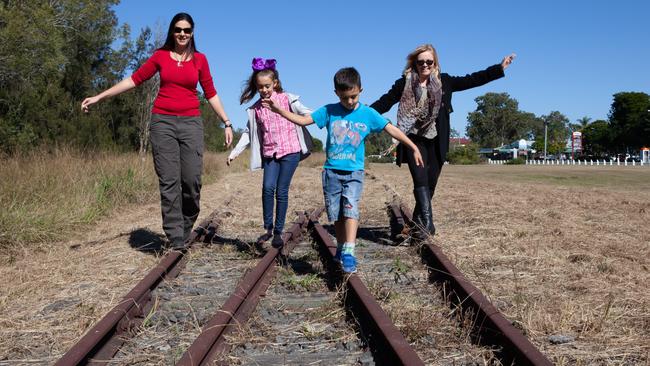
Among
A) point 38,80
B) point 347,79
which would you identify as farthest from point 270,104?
point 38,80

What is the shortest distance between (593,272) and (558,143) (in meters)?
136

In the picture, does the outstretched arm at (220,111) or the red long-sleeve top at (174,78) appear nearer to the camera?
the red long-sleeve top at (174,78)

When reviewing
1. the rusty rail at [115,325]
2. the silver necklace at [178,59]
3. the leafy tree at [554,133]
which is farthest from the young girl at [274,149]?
the leafy tree at [554,133]

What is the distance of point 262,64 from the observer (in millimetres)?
5906

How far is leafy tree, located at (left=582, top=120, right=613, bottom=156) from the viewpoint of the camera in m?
107

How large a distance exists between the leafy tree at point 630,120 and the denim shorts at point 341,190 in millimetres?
100397

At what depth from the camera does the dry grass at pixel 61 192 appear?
6.87 m

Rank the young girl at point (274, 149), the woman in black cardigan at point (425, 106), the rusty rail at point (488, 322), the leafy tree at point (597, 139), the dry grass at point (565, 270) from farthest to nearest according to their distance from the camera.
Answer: the leafy tree at point (597, 139), the woman in black cardigan at point (425, 106), the young girl at point (274, 149), the dry grass at point (565, 270), the rusty rail at point (488, 322)

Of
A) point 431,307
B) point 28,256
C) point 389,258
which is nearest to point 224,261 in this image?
point 389,258

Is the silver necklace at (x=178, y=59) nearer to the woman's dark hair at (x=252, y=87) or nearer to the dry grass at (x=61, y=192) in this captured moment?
the woman's dark hair at (x=252, y=87)

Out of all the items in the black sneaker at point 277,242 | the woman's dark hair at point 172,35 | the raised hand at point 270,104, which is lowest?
the black sneaker at point 277,242

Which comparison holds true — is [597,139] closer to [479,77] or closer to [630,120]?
[630,120]

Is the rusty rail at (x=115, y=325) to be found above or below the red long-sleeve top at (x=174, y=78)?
below

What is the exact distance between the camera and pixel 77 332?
3.65 m
